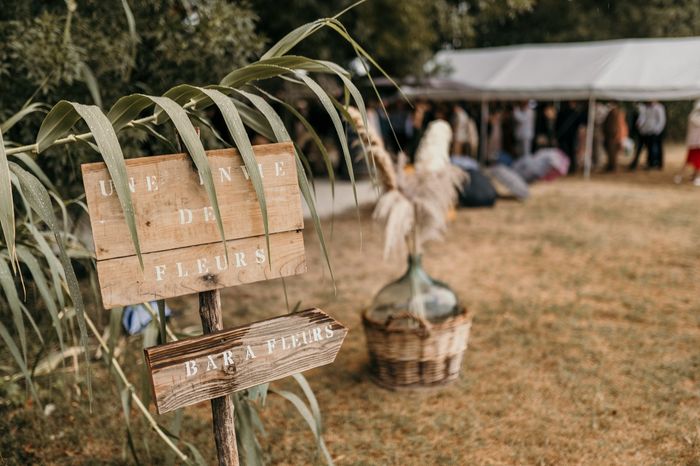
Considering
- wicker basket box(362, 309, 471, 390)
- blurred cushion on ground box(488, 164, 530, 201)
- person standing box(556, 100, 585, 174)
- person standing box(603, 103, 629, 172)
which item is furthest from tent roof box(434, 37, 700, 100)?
wicker basket box(362, 309, 471, 390)

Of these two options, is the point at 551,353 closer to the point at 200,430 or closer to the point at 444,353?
the point at 444,353

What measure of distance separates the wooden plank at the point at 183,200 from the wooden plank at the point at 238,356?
26 cm

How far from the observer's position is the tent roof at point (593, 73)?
→ 11.3 metres

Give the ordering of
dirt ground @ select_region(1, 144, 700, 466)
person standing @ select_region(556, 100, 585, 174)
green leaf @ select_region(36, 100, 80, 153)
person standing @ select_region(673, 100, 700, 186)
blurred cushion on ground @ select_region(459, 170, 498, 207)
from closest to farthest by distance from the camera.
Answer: green leaf @ select_region(36, 100, 80, 153) < dirt ground @ select_region(1, 144, 700, 466) < blurred cushion on ground @ select_region(459, 170, 498, 207) < person standing @ select_region(673, 100, 700, 186) < person standing @ select_region(556, 100, 585, 174)

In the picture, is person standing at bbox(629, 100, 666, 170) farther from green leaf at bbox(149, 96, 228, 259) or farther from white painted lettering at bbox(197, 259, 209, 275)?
green leaf at bbox(149, 96, 228, 259)

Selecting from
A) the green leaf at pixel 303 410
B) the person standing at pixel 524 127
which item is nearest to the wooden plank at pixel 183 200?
the green leaf at pixel 303 410

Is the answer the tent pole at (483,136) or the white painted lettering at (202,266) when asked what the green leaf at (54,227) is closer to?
the white painted lettering at (202,266)

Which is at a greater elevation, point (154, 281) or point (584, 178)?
point (154, 281)

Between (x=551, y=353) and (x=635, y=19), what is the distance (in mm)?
20996

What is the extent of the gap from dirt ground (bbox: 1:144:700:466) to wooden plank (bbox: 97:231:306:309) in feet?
0.85

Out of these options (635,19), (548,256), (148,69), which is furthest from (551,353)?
(635,19)

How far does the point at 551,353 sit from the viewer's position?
388 cm

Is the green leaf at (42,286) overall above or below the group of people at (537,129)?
above

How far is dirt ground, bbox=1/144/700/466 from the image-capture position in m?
2.87
